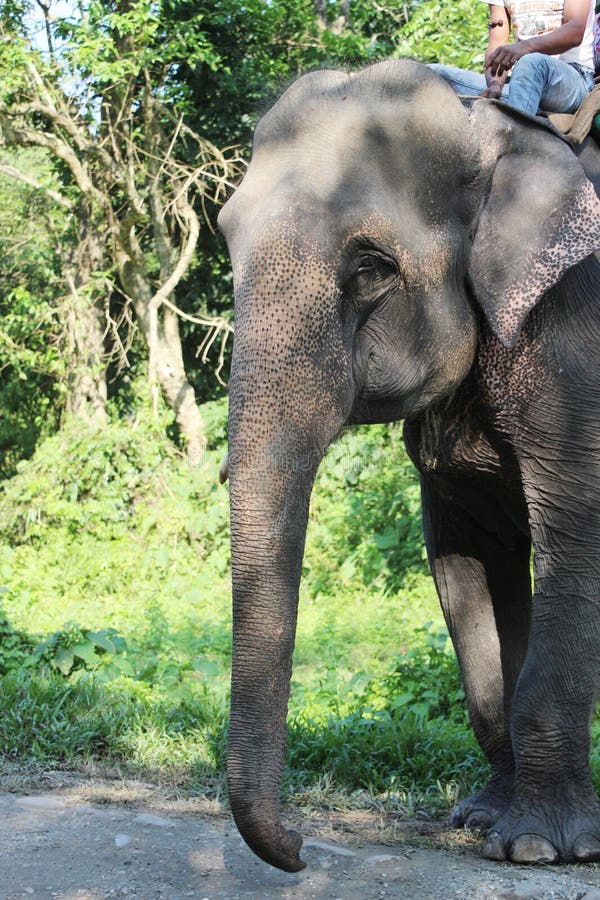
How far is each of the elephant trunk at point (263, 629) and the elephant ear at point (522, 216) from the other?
0.85 meters

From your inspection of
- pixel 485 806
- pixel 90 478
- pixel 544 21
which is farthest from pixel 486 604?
pixel 90 478

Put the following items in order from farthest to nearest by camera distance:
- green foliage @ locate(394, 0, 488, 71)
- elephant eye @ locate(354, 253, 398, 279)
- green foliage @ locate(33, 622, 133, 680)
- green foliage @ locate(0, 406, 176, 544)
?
green foliage @ locate(0, 406, 176, 544) → green foliage @ locate(394, 0, 488, 71) → green foliage @ locate(33, 622, 133, 680) → elephant eye @ locate(354, 253, 398, 279)

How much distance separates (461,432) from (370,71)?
42.5 inches

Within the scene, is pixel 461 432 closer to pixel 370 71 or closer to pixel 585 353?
pixel 585 353

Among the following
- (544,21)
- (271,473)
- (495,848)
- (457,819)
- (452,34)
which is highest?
(452,34)

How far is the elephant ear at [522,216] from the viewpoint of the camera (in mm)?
3152

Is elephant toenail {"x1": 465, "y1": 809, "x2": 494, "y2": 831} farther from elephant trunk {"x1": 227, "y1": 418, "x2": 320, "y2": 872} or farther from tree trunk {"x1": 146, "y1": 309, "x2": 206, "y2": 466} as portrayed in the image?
tree trunk {"x1": 146, "y1": 309, "x2": 206, "y2": 466}

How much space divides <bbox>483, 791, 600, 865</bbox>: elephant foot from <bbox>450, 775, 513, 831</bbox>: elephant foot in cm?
28

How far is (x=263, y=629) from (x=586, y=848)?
1.32 m

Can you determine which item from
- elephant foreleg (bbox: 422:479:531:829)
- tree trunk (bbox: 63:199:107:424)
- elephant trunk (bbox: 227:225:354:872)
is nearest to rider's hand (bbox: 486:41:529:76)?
elephant trunk (bbox: 227:225:354:872)

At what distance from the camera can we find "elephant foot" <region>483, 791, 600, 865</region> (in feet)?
10.8

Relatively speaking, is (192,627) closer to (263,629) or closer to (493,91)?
(493,91)

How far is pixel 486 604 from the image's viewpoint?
13.1ft

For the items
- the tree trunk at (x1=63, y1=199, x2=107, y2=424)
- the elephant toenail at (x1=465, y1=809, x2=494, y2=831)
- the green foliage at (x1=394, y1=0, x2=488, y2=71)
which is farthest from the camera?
the tree trunk at (x1=63, y1=199, x2=107, y2=424)
